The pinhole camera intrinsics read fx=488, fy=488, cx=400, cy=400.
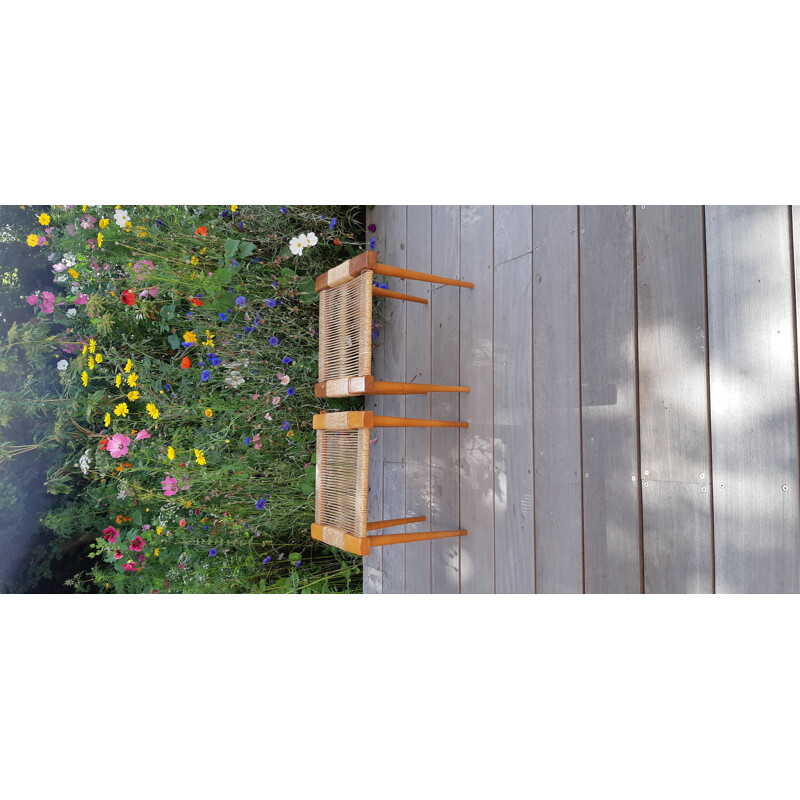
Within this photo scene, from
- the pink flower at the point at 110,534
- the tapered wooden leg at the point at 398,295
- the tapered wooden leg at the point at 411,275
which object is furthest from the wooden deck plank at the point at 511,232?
the pink flower at the point at 110,534

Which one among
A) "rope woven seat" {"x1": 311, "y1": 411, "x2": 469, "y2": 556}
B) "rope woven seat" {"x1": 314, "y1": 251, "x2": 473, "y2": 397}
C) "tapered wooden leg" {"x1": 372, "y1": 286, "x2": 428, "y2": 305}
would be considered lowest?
"rope woven seat" {"x1": 311, "y1": 411, "x2": 469, "y2": 556}

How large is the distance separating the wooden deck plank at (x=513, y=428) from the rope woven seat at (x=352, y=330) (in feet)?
0.57

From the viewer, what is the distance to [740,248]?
3.67 feet

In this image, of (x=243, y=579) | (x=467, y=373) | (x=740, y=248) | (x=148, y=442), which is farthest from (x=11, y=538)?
(x=740, y=248)

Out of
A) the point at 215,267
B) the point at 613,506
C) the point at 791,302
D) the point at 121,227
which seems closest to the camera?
the point at 791,302

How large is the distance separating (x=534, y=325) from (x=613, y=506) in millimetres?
590

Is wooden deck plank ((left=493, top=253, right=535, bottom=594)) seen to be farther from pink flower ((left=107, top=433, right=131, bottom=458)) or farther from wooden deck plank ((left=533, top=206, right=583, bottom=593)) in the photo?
pink flower ((left=107, top=433, right=131, bottom=458))

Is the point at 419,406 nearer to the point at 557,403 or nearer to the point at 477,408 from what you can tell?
the point at 477,408

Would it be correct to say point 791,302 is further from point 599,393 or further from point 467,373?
point 467,373

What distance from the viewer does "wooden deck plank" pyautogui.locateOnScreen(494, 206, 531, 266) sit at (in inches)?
62.5

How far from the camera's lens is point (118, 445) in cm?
208

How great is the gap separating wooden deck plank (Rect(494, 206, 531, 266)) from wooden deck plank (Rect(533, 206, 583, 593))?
0.14ft

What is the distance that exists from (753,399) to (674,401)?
0.16m

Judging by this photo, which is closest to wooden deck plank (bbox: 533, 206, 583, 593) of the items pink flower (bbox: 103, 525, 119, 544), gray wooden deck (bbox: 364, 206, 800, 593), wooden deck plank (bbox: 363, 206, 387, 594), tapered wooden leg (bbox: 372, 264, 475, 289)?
gray wooden deck (bbox: 364, 206, 800, 593)
